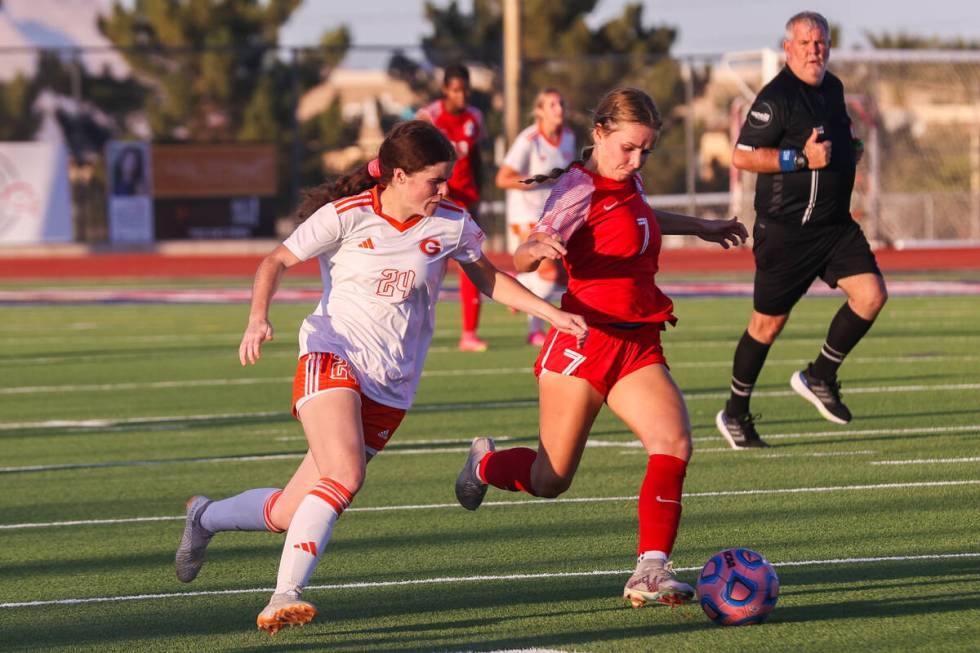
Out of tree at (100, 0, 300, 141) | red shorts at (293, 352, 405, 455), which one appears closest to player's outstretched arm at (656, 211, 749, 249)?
red shorts at (293, 352, 405, 455)

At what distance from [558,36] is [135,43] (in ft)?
42.0

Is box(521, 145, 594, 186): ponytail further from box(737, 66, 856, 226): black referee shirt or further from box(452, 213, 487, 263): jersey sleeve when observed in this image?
box(737, 66, 856, 226): black referee shirt

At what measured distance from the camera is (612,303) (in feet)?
19.0

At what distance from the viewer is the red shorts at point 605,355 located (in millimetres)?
5746

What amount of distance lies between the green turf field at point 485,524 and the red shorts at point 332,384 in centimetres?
66

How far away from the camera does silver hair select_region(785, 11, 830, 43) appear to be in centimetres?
853

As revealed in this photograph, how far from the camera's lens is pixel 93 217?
118ft

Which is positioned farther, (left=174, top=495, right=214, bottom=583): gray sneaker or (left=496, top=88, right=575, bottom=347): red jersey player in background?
(left=496, top=88, right=575, bottom=347): red jersey player in background

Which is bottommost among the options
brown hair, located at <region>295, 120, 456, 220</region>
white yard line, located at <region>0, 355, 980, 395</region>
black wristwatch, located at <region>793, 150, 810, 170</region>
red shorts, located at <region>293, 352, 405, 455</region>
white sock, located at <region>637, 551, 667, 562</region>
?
white yard line, located at <region>0, 355, 980, 395</region>

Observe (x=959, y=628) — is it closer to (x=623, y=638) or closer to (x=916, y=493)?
(x=623, y=638)

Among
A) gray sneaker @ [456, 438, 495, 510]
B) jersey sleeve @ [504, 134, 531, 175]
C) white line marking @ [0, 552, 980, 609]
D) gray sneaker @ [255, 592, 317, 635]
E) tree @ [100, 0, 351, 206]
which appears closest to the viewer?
gray sneaker @ [255, 592, 317, 635]

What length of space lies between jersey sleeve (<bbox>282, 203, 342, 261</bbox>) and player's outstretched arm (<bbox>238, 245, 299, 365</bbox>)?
0.12ft

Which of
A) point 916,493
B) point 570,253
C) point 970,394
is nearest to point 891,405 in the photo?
point 970,394

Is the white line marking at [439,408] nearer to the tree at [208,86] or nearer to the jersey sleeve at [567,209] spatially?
the jersey sleeve at [567,209]
